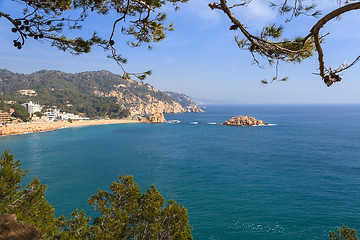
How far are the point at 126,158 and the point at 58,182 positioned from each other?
468 inches

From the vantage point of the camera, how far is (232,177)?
26.0 metres

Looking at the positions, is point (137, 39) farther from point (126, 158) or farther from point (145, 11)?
point (126, 158)

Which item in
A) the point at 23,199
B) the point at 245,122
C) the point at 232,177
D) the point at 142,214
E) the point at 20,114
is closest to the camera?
the point at 142,214

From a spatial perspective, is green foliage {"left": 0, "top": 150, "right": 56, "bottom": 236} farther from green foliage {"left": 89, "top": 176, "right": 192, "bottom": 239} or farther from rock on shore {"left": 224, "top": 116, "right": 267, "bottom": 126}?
rock on shore {"left": 224, "top": 116, "right": 267, "bottom": 126}

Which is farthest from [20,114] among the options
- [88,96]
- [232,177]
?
[232,177]

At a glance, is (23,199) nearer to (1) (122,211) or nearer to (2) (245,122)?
(1) (122,211)

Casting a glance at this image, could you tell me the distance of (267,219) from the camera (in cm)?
1686

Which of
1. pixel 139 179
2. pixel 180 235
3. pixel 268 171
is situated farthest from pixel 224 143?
pixel 180 235

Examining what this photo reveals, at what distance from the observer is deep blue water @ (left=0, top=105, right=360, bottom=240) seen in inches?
655

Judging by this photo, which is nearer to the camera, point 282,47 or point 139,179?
point 282,47

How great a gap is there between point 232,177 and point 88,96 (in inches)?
4637

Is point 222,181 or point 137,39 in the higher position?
point 137,39

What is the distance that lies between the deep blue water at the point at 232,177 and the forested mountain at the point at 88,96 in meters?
58.4

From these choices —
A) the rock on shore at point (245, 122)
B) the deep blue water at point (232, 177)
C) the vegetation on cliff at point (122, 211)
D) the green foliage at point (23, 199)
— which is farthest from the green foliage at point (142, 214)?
the rock on shore at point (245, 122)
